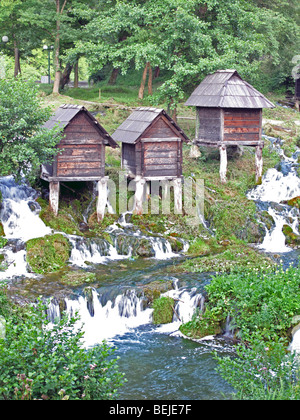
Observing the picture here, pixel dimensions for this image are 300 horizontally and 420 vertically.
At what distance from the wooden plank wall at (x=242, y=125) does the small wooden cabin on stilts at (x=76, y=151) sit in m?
6.75

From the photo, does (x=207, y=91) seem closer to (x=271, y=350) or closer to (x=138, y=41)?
(x=138, y=41)

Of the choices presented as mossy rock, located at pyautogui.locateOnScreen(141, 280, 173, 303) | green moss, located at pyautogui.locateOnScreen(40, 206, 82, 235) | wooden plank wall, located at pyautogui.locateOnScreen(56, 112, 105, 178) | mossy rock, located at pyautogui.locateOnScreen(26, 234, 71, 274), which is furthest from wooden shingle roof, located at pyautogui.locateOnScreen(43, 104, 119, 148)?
mossy rock, located at pyautogui.locateOnScreen(141, 280, 173, 303)

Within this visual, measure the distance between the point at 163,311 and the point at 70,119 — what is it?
29.6ft

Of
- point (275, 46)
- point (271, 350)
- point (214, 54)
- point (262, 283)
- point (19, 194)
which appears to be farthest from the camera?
point (275, 46)

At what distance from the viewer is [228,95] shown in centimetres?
2958

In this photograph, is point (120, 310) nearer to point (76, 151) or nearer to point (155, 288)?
point (155, 288)

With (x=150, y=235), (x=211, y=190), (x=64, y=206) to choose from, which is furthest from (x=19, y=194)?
(x=211, y=190)

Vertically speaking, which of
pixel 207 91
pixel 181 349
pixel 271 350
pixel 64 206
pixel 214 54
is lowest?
pixel 181 349

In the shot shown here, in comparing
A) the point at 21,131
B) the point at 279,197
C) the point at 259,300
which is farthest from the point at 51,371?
the point at 279,197

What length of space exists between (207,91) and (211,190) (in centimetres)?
497

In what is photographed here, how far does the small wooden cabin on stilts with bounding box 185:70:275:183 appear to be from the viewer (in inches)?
1168

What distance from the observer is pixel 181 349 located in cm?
1741

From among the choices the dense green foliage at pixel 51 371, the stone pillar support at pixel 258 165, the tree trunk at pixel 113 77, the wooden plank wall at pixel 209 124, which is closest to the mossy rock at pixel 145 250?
the wooden plank wall at pixel 209 124

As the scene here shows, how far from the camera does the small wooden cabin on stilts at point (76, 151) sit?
25016 millimetres
